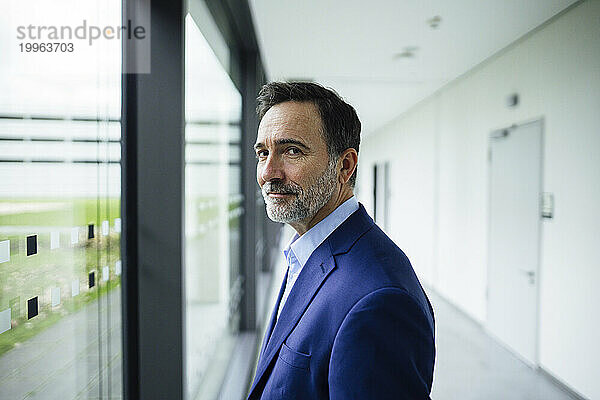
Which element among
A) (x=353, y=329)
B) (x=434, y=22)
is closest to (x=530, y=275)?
(x=434, y=22)

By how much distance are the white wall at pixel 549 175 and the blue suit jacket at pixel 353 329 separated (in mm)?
2705

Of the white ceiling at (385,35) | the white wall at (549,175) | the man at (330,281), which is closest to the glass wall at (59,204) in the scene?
the man at (330,281)

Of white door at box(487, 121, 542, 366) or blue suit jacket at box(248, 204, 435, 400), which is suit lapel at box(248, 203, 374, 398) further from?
white door at box(487, 121, 542, 366)

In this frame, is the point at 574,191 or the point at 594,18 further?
the point at 574,191

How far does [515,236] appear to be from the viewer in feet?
13.9

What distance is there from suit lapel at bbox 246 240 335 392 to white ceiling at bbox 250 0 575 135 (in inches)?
101

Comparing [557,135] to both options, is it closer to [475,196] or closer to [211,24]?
[475,196]

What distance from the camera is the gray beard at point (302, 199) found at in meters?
1.18

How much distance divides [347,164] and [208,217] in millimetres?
1601

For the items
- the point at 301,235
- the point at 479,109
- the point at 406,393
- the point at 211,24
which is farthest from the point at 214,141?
the point at 479,109

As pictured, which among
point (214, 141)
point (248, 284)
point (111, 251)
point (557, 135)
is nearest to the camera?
point (111, 251)

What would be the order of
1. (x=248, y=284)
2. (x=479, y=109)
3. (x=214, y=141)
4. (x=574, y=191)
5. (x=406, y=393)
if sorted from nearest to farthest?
1. (x=406, y=393)
2. (x=214, y=141)
3. (x=574, y=191)
4. (x=248, y=284)
5. (x=479, y=109)

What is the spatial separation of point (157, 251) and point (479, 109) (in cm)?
440

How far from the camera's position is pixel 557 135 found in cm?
356
